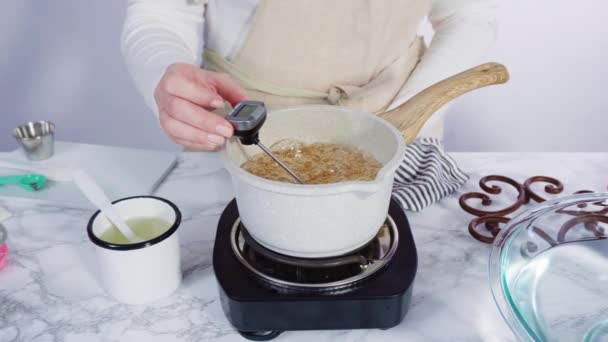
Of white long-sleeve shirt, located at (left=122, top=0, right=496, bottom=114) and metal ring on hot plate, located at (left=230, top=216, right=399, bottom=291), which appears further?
white long-sleeve shirt, located at (left=122, top=0, right=496, bottom=114)

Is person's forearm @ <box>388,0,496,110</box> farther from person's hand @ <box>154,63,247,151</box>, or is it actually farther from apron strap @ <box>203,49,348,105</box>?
person's hand @ <box>154,63,247,151</box>

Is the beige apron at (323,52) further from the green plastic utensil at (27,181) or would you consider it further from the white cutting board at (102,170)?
the green plastic utensil at (27,181)

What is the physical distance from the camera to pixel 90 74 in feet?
6.97

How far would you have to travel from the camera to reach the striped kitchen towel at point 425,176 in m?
0.93

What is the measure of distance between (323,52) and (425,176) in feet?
1.07

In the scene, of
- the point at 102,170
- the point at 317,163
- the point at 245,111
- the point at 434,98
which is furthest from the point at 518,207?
the point at 102,170

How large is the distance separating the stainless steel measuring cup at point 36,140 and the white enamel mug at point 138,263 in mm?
452

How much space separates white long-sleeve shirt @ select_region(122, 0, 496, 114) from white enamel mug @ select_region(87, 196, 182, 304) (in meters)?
0.28

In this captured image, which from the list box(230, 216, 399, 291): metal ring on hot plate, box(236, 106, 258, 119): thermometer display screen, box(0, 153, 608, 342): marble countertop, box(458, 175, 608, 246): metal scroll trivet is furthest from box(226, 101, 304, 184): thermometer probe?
box(458, 175, 608, 246): metal scroll trivet

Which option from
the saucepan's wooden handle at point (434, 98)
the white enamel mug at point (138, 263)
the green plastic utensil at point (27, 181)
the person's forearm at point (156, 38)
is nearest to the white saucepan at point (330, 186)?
the saucepan's wooden handle at point (434, 98)

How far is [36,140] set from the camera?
3.68ft

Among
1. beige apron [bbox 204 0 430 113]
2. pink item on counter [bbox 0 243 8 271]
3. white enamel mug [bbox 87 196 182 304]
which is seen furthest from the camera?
beige apron [bbox 204 0 430 113]

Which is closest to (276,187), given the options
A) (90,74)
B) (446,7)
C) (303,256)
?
(303,256)

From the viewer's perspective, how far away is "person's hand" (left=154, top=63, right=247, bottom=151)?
0.72 meters
